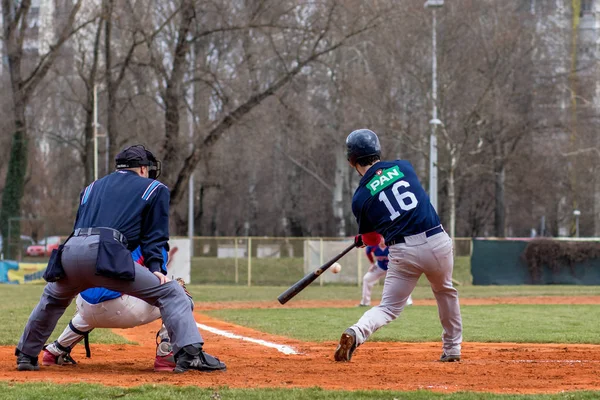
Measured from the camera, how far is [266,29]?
111ft

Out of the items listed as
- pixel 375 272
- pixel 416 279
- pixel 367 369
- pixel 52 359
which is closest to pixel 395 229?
pixel 416 279

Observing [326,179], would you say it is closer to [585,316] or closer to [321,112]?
[321,112]

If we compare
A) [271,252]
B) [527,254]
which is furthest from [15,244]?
[527,254]

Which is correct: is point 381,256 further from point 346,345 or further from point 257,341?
point 346,345

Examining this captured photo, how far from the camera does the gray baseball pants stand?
8.12 metres

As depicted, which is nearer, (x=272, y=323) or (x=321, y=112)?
(x=272, y=323)

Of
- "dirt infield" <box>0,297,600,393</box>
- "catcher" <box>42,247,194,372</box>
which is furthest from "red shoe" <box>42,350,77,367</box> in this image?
"catcher" <box>42,247,194,372</box>

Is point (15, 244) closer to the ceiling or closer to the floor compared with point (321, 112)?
closer to the floor

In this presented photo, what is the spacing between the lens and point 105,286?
23.7 feet

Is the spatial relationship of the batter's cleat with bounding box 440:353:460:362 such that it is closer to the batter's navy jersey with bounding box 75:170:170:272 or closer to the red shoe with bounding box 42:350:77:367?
the batter's navy jersey with bounding box 75:170:170:272

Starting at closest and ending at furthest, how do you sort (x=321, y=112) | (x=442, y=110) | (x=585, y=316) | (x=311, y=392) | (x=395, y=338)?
(x=311, y=392)
(x=395, y=338)
(x=585, y=316)
(x=442, y=110)
(x=321, y=112)

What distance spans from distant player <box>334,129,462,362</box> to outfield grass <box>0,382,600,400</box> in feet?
6.95

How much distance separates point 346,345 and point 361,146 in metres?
1.85

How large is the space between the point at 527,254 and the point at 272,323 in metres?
20.5
